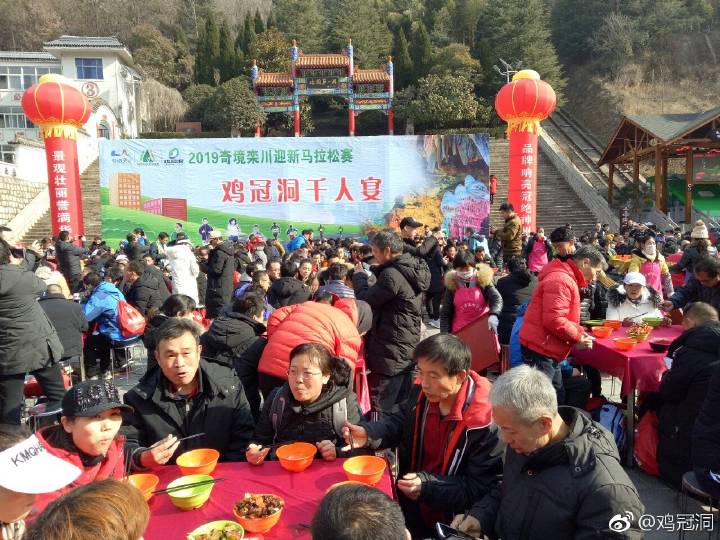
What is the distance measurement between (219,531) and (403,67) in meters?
33.5

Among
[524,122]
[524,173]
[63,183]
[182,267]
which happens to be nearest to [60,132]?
[63,183]

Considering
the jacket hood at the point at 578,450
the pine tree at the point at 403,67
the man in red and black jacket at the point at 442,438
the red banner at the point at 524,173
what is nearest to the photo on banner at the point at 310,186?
the red banner at the point at 524,173

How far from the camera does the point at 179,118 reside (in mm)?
30875

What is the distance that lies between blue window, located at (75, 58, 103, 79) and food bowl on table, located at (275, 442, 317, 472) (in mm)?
31914

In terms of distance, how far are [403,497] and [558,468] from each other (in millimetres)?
848

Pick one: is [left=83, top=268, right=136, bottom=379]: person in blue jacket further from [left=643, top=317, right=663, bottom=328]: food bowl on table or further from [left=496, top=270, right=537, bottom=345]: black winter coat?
[left=643, top=317, right=663, bottom=328]: food bowl on table

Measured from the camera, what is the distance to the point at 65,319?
4.67 m

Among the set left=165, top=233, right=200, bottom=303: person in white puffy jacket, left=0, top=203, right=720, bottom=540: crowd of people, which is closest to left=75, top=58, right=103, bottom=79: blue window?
left=165, top=233, right=200, bottom=303: person in white puffy jacket

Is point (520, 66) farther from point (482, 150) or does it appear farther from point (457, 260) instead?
point (457, 260)

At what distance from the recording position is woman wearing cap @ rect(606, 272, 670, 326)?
15.5ft

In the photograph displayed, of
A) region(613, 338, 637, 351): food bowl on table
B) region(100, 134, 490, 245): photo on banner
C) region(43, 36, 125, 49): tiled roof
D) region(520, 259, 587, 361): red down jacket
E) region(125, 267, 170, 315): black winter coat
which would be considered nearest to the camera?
region(520, 259, 587, 361): red down jacket

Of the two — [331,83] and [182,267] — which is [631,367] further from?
[331,83]

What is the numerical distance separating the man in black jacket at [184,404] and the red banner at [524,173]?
1220 cm

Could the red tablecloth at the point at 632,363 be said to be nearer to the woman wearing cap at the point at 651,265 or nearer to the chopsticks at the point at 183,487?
the woman wearing cap at the point at 651,265
